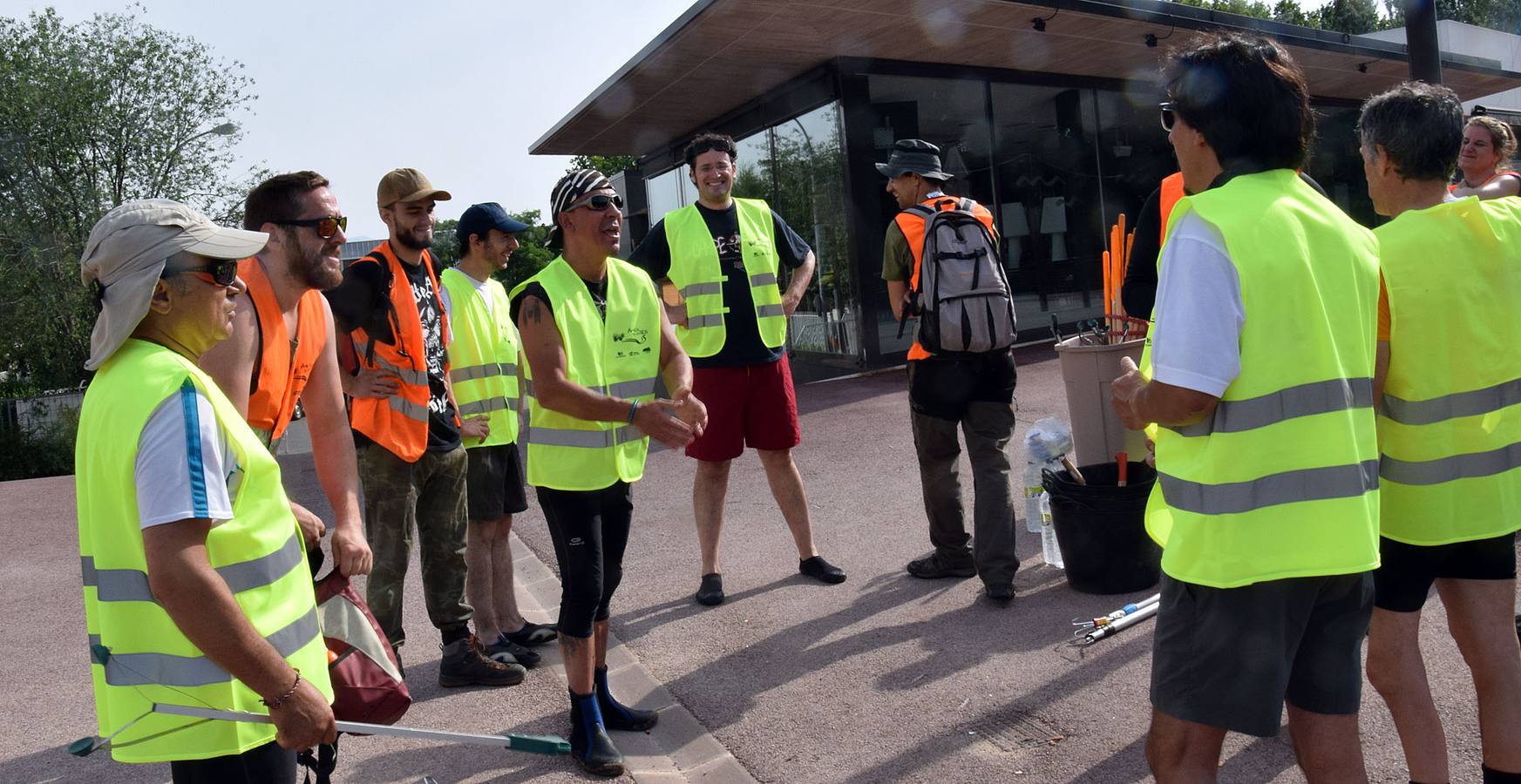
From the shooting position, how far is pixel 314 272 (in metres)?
3.18

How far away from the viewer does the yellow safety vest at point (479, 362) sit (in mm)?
5000

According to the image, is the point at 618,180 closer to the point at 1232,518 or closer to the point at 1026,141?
the point at 1026,141

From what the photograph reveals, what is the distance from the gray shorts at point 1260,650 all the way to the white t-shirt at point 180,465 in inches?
76.4

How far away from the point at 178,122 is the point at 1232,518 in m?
25.9

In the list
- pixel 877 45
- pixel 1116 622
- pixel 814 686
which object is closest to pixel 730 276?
pixel 814 686

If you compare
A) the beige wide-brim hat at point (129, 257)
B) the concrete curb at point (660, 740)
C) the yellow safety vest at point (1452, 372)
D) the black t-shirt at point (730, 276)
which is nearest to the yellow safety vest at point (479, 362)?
the black t-shirt at point (730, 276)

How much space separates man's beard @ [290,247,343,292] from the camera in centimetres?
316

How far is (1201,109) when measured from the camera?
2.31m

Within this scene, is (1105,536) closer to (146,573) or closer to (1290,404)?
(1290,404)

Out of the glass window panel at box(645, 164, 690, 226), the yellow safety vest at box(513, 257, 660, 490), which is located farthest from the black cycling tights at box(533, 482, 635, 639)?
the glass window panel at box(645, 164, 690, 226)

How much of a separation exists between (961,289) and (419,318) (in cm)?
245

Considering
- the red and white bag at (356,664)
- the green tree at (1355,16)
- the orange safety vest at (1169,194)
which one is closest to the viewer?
the red and white bag at (356,664)

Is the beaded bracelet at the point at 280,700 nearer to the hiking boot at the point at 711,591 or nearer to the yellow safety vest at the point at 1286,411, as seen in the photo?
the yellow safety vest at the point at 1286,411

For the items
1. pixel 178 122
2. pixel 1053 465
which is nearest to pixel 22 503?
pixel 1053 465
